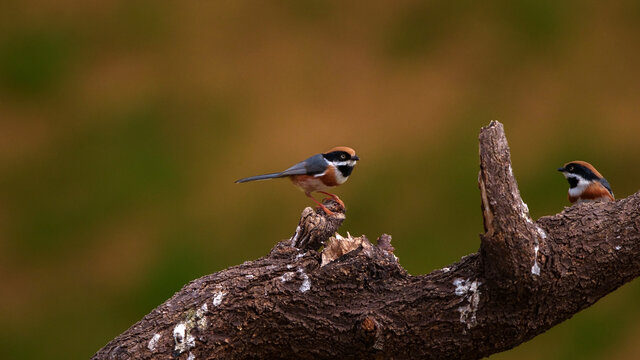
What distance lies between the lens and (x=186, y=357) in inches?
117

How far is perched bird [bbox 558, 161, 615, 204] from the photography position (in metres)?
4.20

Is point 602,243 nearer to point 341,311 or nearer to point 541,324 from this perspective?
point 541,324

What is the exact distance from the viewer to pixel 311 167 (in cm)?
401

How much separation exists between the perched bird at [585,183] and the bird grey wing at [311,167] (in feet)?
4.81

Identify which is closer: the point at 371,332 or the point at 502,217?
the point at 502,217

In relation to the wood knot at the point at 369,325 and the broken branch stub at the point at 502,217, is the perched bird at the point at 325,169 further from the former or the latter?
the broken branch stub at the point at 502,217

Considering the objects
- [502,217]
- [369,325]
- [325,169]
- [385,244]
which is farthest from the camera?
[325,169]

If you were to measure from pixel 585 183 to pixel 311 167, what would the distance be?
1.59 m

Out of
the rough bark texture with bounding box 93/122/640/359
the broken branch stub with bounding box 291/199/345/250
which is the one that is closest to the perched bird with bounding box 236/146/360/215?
the broken branch stub with bounding box 291/199/345/250

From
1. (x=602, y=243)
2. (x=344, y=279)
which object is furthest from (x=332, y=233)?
(x=602, y=243)

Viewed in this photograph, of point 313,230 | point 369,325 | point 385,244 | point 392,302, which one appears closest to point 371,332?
point 369,325

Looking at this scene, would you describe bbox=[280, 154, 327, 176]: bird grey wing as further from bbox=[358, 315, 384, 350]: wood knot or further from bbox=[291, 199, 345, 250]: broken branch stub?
bbox=[358, 315, 384, 350]: wood knot

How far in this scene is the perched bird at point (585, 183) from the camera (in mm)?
4195

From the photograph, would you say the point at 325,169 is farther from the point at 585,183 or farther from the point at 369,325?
the point at 585,183
